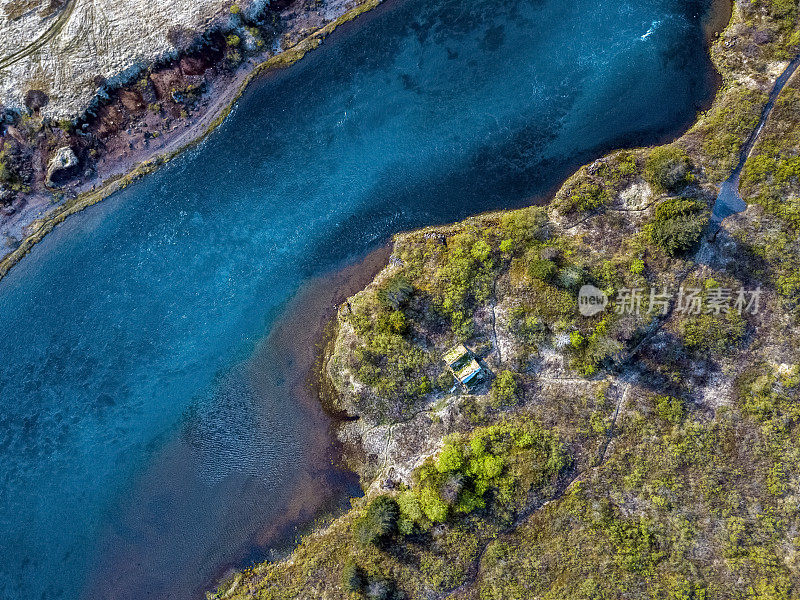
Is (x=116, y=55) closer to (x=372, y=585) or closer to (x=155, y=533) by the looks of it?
(x=155, y=533)

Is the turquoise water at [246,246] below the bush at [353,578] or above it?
above

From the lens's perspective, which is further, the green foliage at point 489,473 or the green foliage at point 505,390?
the green foliage at point 505,390

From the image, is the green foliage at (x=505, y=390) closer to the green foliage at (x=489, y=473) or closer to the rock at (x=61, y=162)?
the green foliage at (x=489, y=473)

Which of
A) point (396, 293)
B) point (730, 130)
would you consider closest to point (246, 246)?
point (396, 293)

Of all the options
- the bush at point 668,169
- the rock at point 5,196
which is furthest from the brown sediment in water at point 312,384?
the rock at point 5,196

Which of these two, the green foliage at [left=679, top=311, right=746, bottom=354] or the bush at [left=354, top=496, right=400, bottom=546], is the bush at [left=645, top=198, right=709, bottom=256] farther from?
the bush at [left=354, top=496, right=400, bottom=546]

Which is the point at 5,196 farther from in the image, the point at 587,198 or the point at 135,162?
the point at 587,198
